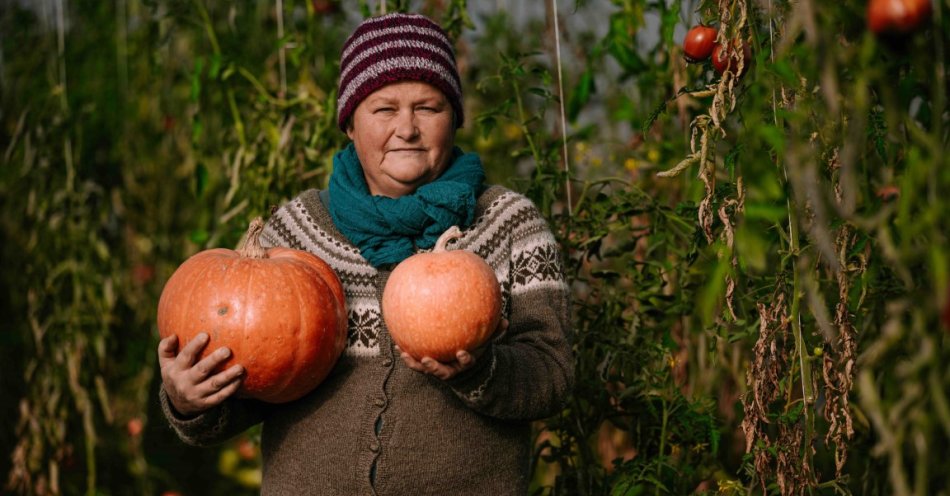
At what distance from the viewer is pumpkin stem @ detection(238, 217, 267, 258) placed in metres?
1.82

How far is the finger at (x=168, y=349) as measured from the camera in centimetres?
171

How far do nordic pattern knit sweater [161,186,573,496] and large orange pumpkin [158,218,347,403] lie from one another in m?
0.11

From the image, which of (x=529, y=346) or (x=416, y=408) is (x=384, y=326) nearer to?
(x=416, y=408)

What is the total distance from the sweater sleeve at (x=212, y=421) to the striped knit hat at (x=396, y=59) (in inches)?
24.6

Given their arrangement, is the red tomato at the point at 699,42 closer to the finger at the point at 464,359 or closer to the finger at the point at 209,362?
the finger at the point at 464,359

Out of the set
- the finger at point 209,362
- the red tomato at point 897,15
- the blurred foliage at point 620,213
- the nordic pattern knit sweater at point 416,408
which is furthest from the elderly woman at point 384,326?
the red tomato at point 897,15

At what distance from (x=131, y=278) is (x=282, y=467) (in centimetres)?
251

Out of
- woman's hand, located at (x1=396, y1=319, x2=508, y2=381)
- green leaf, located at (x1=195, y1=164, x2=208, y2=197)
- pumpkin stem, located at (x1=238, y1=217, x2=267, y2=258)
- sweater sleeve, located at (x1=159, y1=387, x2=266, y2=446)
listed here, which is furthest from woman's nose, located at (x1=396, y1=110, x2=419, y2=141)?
green leaf, located at (x1=195, y1=164, x2=208, y2=197)

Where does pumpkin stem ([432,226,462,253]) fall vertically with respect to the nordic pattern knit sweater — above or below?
above

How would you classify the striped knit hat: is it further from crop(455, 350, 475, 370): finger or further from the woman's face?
crop(455, 350, 475, 370): finger

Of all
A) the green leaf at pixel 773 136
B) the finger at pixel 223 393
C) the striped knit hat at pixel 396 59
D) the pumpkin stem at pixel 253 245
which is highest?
the striped knit hat at pixel 396 59

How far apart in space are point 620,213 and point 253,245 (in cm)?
88

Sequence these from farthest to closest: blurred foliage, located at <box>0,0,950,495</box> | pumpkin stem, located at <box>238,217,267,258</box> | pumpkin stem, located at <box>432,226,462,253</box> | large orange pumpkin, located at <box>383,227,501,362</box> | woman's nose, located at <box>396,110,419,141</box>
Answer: woman's nose, located at <box>396,110,419,141</box> → pumpkin stem, located at <box>238,217,267,258</box> → pumpkin stem, located at <box>432,226,462,253</box> → large orange pumpkin, located at <box>383,227,501,362</box> → blurred foliage, located at <box>0,0,950,495</box>

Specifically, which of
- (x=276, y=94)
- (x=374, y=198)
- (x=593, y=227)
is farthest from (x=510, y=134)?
(x=374, y=198)
